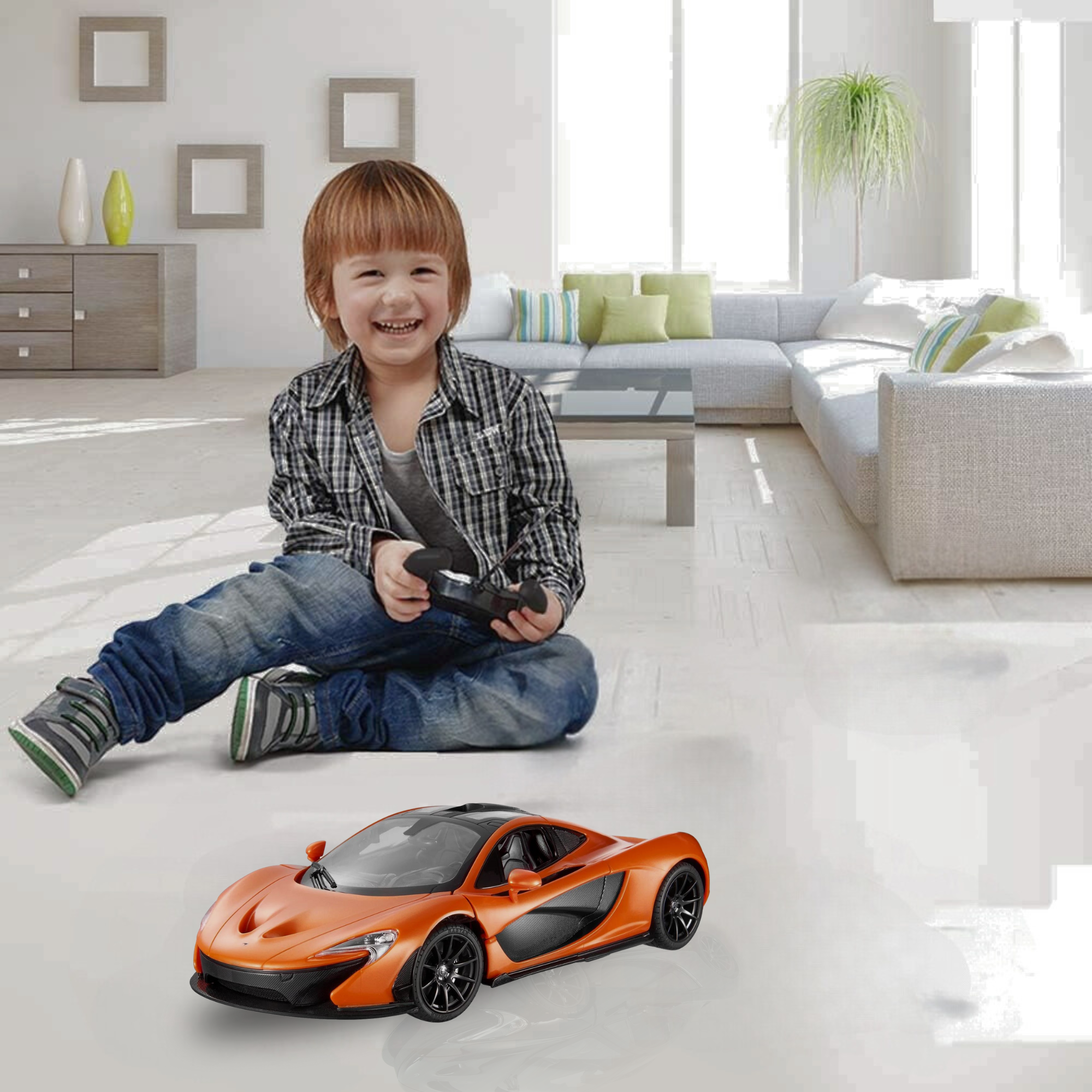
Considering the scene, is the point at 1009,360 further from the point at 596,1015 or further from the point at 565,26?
the point at 565,26

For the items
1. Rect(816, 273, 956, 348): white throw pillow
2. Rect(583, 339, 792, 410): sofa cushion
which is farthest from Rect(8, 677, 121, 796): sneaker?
Rect(816, 273, 956, 348): white throw pillow

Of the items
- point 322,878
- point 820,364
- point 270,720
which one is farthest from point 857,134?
point 322,878

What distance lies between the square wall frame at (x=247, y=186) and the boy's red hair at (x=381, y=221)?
26.1ft

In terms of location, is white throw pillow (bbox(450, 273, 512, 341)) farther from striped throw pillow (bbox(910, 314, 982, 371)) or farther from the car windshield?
the car windshield

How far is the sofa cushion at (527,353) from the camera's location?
21.9 feet

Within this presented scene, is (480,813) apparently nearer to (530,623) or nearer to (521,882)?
(521,882)

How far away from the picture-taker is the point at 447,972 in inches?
52.9

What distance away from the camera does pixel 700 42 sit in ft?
31.3

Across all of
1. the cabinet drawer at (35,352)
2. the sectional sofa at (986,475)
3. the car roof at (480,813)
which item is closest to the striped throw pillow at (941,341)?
the sectional sofa at (986,475)

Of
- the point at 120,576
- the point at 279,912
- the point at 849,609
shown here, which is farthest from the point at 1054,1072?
the point at 120,576

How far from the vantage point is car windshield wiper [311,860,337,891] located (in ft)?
4.71

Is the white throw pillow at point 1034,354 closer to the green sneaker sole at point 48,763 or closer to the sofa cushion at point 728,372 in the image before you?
the green sneaker sole at point 48,763

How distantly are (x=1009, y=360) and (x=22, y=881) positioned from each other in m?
2.88

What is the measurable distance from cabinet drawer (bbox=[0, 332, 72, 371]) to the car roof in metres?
8.32
